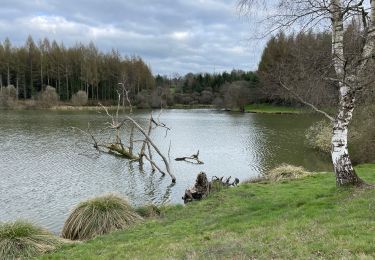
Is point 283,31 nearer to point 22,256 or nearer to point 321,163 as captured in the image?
point 22,256

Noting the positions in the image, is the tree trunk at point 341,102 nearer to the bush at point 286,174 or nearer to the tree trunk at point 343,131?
the tree trunk at point 343,131

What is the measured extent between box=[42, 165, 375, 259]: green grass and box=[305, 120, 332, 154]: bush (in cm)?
2013

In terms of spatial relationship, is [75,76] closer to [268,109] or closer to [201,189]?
[268,109]

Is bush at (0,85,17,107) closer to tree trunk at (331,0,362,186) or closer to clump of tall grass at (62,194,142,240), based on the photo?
clump of tall grass at (62,194,142,240)

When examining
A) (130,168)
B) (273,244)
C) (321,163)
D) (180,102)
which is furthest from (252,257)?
(180,102)

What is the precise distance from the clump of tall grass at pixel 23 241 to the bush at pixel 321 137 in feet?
83.9

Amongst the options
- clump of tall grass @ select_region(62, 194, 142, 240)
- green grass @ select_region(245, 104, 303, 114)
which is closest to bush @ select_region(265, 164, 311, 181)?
clump of tall grass @ select_region(62, 194, 142, 240)

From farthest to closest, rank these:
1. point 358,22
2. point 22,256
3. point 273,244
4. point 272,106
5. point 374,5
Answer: point 272,106
point 358,22
point 374,5
point 22,256
point 273,244

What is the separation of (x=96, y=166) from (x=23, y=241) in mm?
16217

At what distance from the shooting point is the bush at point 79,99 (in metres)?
94.1

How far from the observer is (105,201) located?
13156 millimetres

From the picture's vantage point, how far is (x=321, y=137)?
108 ft

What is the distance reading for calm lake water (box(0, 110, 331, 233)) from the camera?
18042 millimetres

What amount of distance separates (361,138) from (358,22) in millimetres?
14733
